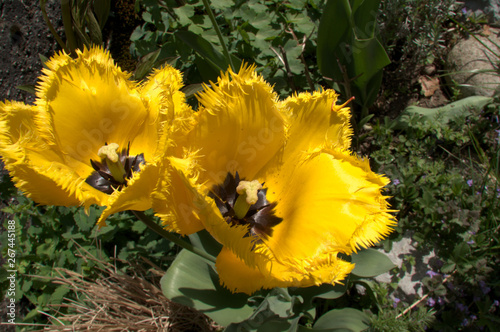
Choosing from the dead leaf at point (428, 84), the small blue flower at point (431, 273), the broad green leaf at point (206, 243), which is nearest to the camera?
the broad green leaf at point (206, 243)

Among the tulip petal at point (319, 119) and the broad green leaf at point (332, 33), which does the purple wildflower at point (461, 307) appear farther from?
the broad green leaf at point (332, 33)

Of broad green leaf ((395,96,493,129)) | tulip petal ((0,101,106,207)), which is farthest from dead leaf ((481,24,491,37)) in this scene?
tulip petal ((0,101,106,207))

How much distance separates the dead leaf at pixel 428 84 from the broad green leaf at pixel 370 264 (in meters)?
1.70

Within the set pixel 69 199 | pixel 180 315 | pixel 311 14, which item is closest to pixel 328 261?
pixel 69 199

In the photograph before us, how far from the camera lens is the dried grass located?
1.99m

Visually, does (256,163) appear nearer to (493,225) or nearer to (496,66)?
(493,225)

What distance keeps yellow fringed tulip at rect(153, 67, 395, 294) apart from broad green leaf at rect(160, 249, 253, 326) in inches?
11.0

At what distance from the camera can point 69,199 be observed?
115cm

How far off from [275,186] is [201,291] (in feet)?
1.70

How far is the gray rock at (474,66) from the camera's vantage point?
9.25 ft

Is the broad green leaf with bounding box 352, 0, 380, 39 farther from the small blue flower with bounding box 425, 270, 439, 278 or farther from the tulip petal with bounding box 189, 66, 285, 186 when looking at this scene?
the small blue flower with bounding box 425, 270, 439, 278

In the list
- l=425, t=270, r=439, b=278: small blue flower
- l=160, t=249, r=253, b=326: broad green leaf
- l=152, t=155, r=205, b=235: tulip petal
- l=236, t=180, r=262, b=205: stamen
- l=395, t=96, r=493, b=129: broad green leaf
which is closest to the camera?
l=152, t=155, r=205, b=235: tulip petal

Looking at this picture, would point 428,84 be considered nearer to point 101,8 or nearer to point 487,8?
point 487,8

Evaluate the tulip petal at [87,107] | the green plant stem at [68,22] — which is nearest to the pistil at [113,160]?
the tulip petal at [87,107]
